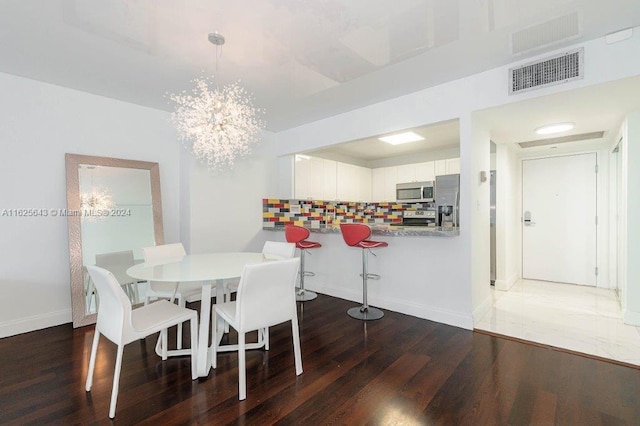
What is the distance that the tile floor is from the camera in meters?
2.46

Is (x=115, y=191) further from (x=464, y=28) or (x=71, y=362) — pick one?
(x=464, y=28)

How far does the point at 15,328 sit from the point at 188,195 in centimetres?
198

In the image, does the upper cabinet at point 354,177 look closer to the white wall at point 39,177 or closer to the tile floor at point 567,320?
the tile floor at point 567,320

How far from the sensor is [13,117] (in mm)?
2773

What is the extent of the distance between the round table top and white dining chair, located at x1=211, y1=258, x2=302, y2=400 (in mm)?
165

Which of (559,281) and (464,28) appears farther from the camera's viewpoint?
(559,281)

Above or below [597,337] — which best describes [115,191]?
above

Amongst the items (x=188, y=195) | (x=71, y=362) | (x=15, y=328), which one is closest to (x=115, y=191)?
(x=188, y=195)

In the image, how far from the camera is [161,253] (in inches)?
109

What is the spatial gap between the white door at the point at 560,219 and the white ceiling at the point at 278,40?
9.60 ft

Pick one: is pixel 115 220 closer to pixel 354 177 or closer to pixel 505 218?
pixel 354 177

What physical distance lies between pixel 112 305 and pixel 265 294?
880mm

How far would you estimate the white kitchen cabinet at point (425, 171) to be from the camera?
17.4 feet

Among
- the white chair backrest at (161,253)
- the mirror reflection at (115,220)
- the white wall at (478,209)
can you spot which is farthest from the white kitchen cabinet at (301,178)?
the white wall at (478,209)
